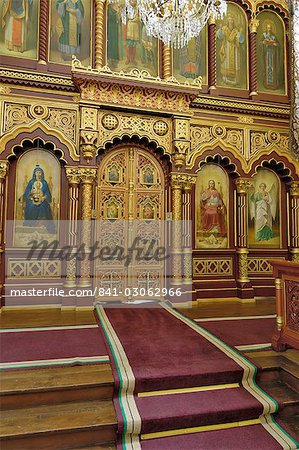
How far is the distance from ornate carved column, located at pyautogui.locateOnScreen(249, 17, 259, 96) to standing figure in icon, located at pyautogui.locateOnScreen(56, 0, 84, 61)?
373 cm

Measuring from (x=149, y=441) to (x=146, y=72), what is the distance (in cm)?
590

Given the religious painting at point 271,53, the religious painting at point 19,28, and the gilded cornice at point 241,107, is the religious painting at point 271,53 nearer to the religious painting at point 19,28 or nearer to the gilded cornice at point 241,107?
the gilded cornice at point 241,107

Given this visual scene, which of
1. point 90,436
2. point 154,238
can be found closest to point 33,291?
point 154,238

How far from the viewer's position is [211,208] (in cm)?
678

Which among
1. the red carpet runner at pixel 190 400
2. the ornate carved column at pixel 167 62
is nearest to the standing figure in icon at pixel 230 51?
the ornate carved column at pixel 167 62

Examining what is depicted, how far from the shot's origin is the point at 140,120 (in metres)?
6.23

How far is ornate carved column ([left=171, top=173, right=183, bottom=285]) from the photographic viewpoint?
6.17 meters

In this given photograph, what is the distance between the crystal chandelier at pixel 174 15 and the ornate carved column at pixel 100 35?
1.63m

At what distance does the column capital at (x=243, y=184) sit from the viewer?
6.81 m

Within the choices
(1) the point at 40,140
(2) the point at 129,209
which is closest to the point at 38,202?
(1) the point at 40,140

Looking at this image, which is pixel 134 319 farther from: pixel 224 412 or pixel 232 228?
pixel 232 228

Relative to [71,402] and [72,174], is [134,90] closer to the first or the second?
[72,174]

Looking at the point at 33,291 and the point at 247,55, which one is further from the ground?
the point at 247,55

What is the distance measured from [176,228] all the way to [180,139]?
1.78 m
